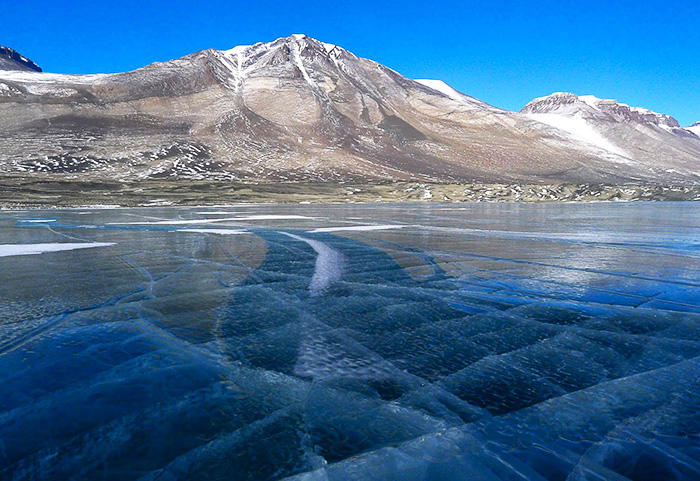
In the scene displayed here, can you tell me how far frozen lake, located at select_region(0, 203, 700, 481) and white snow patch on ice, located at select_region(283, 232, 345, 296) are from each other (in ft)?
0.23

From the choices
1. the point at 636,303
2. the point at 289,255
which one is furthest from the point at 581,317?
the point at 289,255

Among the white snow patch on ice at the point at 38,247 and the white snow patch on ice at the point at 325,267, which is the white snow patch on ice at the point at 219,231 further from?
the white snow patch on ice at the point at 325,267

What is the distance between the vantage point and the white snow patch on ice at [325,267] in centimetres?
568

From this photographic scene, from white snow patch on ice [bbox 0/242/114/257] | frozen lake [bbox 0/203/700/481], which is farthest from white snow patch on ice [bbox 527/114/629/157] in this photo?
frozen lake [bbox 0/203/700/481]

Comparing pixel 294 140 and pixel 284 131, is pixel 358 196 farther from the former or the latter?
pixel 284 131

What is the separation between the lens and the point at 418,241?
10.4m

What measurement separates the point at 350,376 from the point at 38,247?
347 inches

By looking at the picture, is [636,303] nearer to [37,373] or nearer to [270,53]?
[37,373]

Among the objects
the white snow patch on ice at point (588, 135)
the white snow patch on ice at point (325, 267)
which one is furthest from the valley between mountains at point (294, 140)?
the white snow patch on ice at point (325, 267)

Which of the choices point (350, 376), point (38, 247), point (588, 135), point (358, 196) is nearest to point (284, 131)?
point (358, 196)

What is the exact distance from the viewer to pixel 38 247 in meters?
9.16

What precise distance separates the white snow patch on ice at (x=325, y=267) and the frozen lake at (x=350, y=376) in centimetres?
7

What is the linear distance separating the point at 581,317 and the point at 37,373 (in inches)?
172

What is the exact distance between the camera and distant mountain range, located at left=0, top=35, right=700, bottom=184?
86.9 metres
